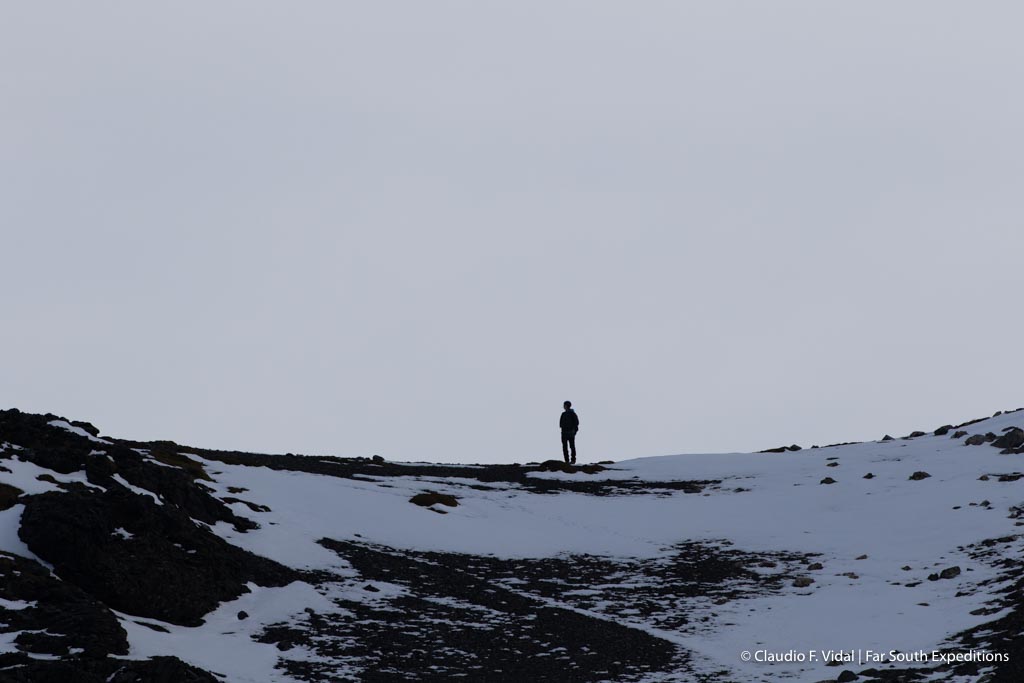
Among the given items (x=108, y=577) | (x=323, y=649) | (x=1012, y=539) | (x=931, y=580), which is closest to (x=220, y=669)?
(x=323, y=649)

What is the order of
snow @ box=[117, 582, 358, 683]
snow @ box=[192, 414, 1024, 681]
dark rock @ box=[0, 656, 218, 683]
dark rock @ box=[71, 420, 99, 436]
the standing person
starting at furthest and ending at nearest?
the standing person, dark rock @ box=[71, 420, 99, 436], snow @ box=[192, 414, 1024, 681], snow @ box=[117, 582, 358, 683], dark rock @ box=[0, 656, 218, 683]

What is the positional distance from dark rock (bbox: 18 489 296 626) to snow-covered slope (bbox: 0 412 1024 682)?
55 millimetres

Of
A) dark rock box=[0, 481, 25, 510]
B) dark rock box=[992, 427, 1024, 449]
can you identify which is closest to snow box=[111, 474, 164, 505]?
dark rock box=[0, 481, 25, 510]

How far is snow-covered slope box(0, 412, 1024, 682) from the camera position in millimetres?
20859

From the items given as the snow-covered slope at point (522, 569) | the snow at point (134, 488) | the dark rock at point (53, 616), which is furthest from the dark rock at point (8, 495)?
the snow at point (134, 488)

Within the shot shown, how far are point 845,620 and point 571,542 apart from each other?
33.9 feet

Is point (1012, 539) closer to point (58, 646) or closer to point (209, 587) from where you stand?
point (209, 587)

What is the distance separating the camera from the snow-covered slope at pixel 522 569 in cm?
2086

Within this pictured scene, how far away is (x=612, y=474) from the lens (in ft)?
143

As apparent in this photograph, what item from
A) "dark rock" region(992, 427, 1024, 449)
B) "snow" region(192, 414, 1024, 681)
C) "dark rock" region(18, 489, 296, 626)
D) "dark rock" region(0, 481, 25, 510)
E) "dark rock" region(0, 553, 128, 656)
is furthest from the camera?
"dark rock" region(992, 427, 1024, 449)

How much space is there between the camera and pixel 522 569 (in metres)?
29.2

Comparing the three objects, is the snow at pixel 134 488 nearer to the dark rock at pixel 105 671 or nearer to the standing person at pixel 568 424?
the dark rock at pixel 105 671

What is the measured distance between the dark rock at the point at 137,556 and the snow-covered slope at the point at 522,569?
0.06 metres

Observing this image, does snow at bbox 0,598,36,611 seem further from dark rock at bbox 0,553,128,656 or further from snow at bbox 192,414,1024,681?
snow at bbox 192,414,1024,681
